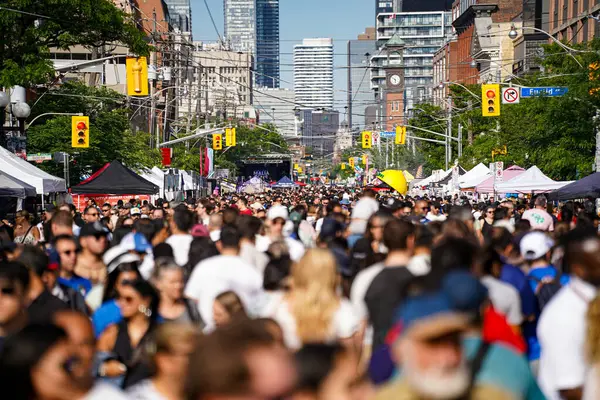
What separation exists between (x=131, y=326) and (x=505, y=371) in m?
3.38

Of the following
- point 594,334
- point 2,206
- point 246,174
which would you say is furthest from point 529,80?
point 246,174

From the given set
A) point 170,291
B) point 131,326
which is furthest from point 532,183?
point 131,326

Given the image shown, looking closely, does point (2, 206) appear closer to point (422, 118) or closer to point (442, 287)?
point (442, 287)

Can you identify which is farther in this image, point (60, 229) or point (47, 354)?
point (60, 229)

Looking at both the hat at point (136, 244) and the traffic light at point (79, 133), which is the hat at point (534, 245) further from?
the traffic light at point (79, 133)

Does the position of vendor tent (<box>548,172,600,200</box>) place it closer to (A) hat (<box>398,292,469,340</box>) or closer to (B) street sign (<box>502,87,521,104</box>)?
(B) street sign (<box>502,87,521,104</box>)

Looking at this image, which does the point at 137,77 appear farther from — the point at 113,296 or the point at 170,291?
the point at 170,291

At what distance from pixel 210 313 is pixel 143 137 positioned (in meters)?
56.0

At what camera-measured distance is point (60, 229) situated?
36.5 feet

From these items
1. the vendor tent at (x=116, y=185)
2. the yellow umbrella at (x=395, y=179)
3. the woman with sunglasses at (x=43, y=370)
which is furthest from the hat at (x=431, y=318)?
the yellow umbrella at (x=395, y=179)

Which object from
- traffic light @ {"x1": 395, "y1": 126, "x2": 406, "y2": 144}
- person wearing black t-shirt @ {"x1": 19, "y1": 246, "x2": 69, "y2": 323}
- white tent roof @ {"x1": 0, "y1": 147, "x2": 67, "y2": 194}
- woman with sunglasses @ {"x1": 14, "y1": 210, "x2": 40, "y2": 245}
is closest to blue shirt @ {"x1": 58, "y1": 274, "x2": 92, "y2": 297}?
person wearing black t-shirt @ {"x1": 19, "y1": 246, "x2": 69, "y2": 323}

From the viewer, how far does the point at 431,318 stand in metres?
3.95

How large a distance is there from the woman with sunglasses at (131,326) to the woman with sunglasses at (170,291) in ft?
0.63

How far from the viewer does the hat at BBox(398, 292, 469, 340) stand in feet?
11.2
